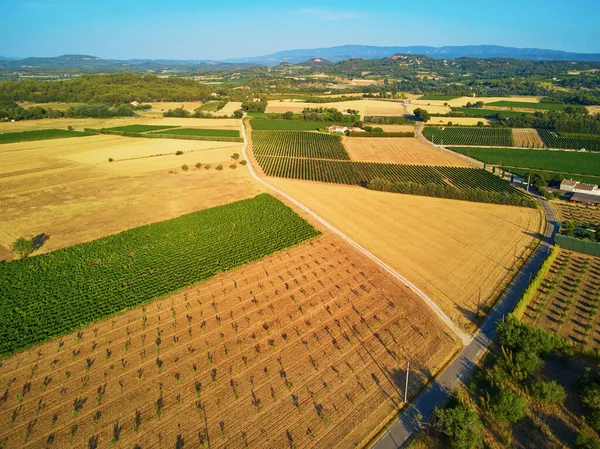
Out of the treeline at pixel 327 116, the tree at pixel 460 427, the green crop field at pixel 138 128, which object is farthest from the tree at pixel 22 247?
the treeline at pixel 327 116

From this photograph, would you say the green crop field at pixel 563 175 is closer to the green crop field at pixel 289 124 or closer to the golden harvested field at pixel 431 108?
the green crop field at pixel 289 124

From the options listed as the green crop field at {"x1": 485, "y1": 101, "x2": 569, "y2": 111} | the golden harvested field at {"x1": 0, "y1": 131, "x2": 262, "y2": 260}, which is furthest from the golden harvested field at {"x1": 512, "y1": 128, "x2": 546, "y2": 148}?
the golden harvested field at {"x1": 0, "y1": 131, "x2": 262, "y2": 260}

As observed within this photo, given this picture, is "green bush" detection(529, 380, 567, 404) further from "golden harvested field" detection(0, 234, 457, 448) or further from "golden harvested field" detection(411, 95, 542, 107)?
"golden harvested field" detection(411, 95, 542, 107)

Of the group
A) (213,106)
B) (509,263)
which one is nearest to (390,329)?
(509,263)

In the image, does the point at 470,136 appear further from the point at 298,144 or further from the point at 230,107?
the point at 230,107

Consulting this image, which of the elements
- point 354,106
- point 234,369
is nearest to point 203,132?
point 354,106

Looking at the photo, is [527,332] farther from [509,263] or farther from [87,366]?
[87,366]
